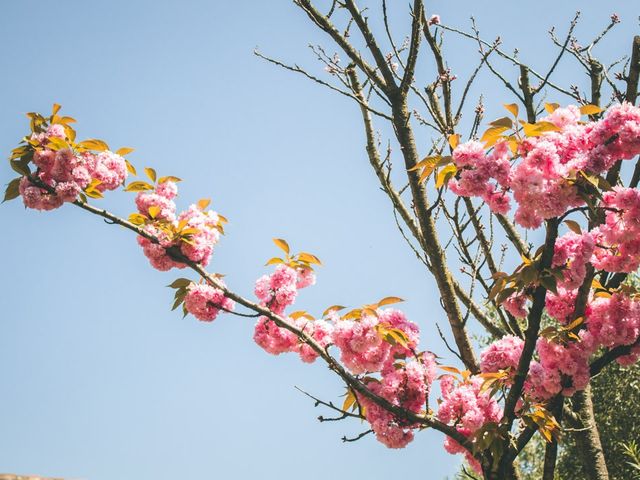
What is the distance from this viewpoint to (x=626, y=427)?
29.0 feet

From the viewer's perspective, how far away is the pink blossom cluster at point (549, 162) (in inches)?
94.8

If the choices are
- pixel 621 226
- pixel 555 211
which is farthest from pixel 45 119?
pixel 621 226

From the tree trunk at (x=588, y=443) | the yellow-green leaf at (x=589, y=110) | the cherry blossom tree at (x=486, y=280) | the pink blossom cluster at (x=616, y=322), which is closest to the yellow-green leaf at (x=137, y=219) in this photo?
the cherry blossom tree at (x=486, y=280)

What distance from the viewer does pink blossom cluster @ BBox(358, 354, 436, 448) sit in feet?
9.92

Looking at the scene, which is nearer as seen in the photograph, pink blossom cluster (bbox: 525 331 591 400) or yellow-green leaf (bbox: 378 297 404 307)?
pink blossom cluster (bbox: 525 331 591 400)

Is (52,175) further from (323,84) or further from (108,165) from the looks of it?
(323,84)

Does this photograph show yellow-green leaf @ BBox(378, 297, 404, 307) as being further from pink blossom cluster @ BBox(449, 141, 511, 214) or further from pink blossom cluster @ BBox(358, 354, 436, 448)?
pink blossom cluster @ BBox(449, 141, 511, 214)

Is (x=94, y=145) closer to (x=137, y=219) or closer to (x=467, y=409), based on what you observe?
(x=137, y=219)

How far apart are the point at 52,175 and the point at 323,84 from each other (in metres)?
2.18

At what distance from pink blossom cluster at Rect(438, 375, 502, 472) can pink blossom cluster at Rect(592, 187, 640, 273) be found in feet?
2.95

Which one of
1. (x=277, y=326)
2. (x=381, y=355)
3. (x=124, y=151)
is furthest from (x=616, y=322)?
(x=124, y=151)

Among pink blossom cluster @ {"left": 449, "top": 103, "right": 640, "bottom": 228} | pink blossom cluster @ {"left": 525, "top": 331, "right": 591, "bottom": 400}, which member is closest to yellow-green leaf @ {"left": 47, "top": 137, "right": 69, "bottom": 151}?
pink blossom cluster @ {"left": 449, "top": 103, "right": 640, "bottom": 228}

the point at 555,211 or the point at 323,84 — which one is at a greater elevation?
the point at 323,84

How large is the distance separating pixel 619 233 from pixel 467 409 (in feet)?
3.79
